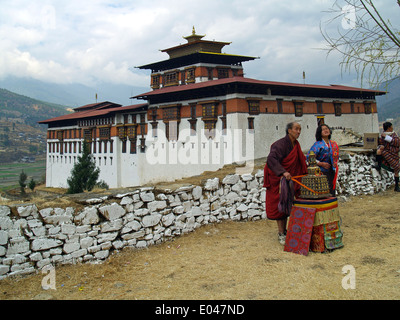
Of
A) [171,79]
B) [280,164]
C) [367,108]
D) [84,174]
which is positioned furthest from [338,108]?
[280,164]

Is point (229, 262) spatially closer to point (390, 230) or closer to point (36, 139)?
point (390, 230)

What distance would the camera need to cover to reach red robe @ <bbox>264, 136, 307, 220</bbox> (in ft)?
18.7

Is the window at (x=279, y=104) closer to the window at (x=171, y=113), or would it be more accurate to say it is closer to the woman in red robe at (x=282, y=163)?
the window at (x=171, y=113)

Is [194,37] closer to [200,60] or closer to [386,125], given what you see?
[200,60]

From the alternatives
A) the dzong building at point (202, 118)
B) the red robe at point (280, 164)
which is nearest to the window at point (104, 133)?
the dzong building at point (202, 118)

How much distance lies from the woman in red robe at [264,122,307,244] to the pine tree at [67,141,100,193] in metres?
30.2

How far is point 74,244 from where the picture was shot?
5309mm

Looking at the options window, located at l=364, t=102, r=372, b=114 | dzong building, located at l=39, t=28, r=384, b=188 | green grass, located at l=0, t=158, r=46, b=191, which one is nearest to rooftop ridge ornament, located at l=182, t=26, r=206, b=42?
dzong building, located at l=39, t=28, r=384, b=188

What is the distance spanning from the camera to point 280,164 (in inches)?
222

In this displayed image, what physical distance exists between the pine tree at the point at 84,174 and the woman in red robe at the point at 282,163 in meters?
30.2

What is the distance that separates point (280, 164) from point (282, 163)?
185mm

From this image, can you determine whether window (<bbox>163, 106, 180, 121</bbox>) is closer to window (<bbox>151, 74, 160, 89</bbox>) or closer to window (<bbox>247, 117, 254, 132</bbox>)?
window (<bbox>247, 117, 254, 132</bbox>)

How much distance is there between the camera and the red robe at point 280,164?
5.70m
